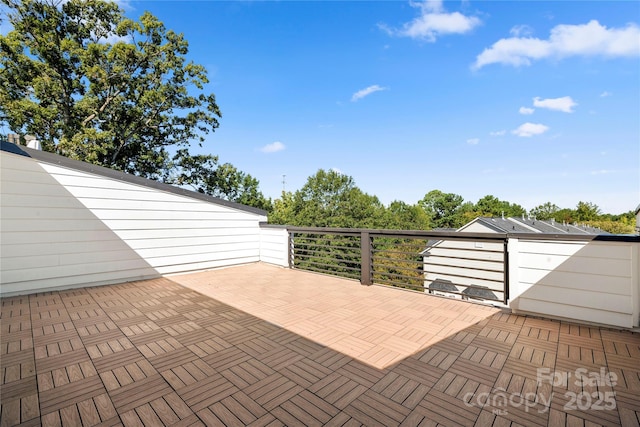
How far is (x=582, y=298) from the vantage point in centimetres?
256

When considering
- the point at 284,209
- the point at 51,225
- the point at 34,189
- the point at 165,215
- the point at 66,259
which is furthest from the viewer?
the point at 284,209

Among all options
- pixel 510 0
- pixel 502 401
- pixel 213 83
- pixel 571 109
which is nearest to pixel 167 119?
pixel 213 83

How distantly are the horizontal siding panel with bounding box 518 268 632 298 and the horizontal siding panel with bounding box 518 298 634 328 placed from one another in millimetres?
184

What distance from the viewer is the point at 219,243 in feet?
18.2

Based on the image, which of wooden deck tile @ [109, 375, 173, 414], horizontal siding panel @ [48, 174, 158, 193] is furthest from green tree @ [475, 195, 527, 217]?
wooden deck tile @ [109, 375, 173, 414]

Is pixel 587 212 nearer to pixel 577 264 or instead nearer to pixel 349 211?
pixel 349 211

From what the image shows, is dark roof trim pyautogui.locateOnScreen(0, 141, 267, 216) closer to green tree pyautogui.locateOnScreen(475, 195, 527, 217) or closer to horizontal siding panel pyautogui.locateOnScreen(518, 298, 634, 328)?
horizontal siding panel pyautogui.locateOnScreen(518, 298, 634, 328)

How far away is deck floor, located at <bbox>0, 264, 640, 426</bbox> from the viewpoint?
1.45 metres

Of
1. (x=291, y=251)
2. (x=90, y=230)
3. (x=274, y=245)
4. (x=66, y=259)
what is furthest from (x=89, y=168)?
(x=291, y=251)

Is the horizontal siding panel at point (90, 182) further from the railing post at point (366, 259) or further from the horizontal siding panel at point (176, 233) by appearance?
the railing post at point (366, 259)

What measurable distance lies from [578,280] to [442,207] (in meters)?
46.9

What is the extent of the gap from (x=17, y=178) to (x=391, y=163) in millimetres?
28406

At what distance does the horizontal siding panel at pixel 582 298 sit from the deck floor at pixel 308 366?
21cm

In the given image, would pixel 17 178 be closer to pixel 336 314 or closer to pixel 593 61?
pixel 336 314
